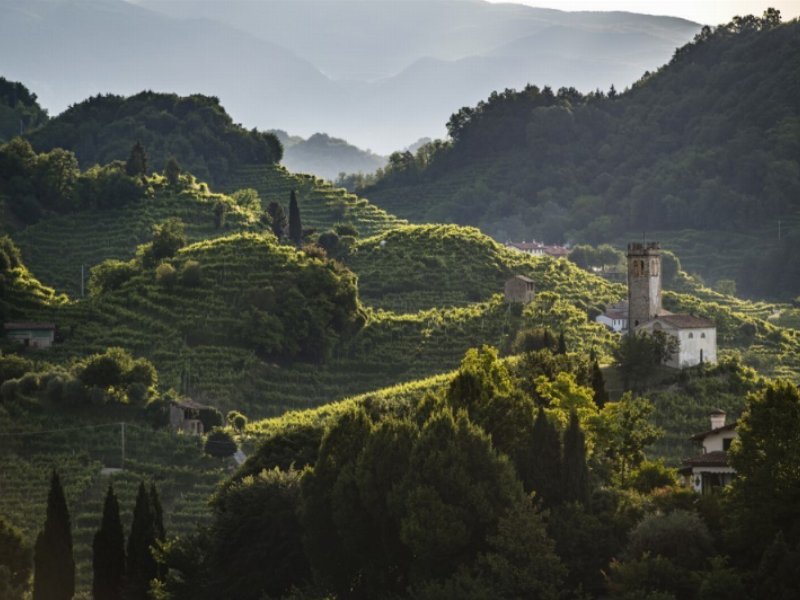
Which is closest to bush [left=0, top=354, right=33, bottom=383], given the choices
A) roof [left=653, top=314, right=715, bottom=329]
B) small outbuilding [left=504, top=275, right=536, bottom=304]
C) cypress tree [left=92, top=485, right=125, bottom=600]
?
cypress tree [left=92, top=485, right=125, bottom=600]

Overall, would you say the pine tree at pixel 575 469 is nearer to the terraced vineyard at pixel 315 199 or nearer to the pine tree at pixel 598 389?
the pine tree at pixel 598 389

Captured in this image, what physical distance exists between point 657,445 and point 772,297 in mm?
93613

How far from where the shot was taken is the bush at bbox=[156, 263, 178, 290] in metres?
111

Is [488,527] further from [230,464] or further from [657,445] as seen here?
[230,464]

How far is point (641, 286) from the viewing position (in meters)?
96.9

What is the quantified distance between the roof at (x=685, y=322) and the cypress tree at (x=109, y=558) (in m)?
34.6

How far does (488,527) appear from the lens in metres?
56.7

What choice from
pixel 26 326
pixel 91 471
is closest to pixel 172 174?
pixel 26 326

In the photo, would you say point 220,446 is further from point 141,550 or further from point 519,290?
point 519,290

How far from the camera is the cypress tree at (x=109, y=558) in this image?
6656cm

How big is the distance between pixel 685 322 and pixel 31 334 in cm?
3330

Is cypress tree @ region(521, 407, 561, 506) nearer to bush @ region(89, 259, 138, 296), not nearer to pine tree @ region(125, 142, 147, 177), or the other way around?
bush @ region(89, 259, 138, 296)

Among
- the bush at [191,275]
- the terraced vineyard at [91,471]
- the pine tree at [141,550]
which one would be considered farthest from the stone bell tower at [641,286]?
the pine tree at [141,550]

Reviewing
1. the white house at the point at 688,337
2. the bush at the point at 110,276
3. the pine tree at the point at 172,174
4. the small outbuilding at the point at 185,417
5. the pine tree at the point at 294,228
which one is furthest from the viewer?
the pine tree at the point at 172,174
